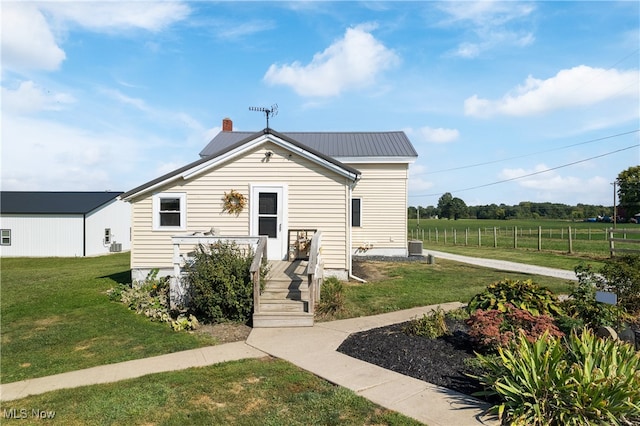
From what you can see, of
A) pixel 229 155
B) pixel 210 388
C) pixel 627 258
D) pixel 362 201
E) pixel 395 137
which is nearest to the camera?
pixel 210 388

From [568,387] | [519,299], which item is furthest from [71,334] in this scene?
[519,299]

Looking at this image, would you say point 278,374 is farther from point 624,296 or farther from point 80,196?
point 80,196

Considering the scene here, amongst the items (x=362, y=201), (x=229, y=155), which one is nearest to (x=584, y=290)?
(x=229, y=155)

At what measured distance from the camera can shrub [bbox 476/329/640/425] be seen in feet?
11.7

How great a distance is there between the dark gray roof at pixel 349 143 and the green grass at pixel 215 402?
1289 cm

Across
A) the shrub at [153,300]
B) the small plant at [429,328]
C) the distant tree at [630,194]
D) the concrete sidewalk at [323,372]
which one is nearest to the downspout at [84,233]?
the shrub at [153,300]

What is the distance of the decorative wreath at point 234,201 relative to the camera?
11844mm

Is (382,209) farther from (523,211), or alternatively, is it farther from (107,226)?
(523,211)

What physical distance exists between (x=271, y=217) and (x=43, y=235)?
24131 mm

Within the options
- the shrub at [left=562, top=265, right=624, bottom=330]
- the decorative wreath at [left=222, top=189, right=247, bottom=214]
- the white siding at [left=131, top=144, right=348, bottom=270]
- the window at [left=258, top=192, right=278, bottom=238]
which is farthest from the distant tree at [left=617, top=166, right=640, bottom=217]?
the decorative wreath at [left=222, top=189, right=247, bottom=214]

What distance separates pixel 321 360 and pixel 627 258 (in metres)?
6.96

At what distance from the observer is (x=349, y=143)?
19.6 m

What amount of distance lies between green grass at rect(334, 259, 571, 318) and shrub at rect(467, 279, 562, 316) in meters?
1.87

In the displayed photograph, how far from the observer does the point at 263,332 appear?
7.41 meters
